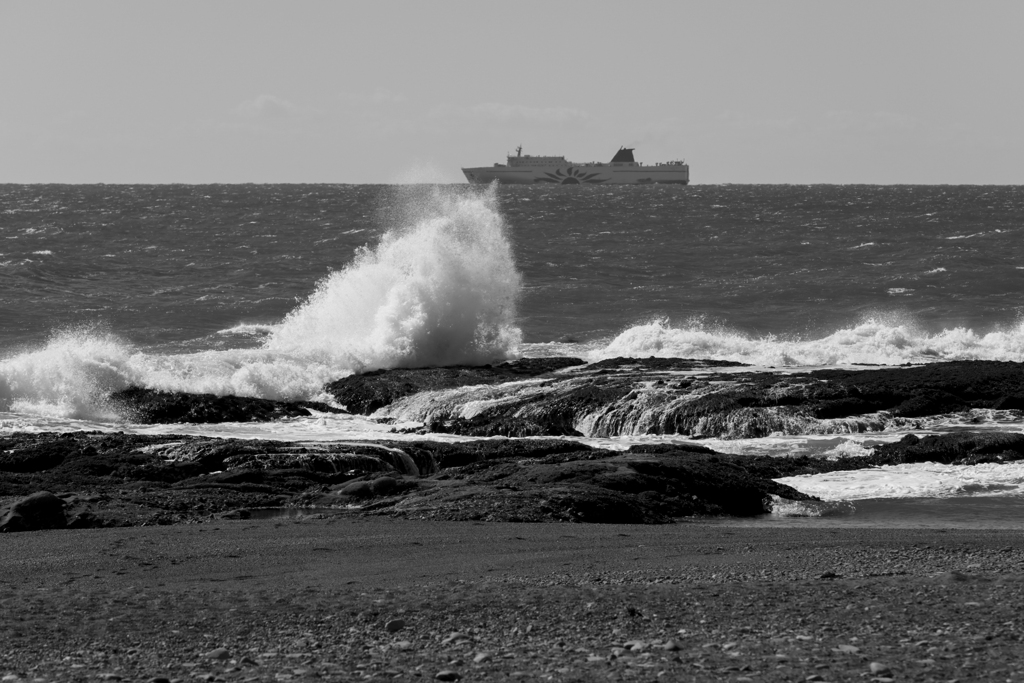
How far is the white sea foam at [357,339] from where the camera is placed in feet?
86.9

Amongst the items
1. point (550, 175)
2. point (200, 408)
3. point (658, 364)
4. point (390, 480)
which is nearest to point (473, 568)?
point (390, 480)

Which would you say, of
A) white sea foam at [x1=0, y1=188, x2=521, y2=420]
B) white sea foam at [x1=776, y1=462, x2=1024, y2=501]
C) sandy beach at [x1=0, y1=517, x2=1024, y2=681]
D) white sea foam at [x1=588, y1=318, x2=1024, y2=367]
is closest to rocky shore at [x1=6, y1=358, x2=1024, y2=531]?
white sea foam at [x1=776, y1=462, x2=1024, y2=501]

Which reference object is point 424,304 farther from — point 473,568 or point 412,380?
point 473,568

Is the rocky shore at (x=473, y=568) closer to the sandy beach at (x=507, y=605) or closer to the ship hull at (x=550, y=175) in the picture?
the sandy beach at (x=507, y=605)

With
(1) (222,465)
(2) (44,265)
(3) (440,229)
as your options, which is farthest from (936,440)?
(2) (44,265)

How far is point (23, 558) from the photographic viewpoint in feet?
36.3

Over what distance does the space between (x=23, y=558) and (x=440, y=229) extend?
23.5 meters

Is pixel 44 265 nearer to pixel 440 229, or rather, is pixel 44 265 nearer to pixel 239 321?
pixel 239 321

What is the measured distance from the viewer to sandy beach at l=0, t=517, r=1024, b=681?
24.1 ft

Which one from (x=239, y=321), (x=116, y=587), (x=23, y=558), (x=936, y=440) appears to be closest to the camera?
(x=116, y=587)

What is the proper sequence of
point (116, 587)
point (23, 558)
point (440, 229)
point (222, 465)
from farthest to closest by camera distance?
point (440, 229)
point (222, 465)
point (23, 558)
point (116, 587)

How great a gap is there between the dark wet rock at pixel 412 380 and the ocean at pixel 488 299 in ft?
3.79

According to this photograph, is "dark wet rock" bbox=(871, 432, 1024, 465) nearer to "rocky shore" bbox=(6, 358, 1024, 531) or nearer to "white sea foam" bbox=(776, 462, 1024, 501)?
"rocky shore" bbox=(6, 358, 1024, 531)

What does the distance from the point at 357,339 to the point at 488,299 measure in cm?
332
